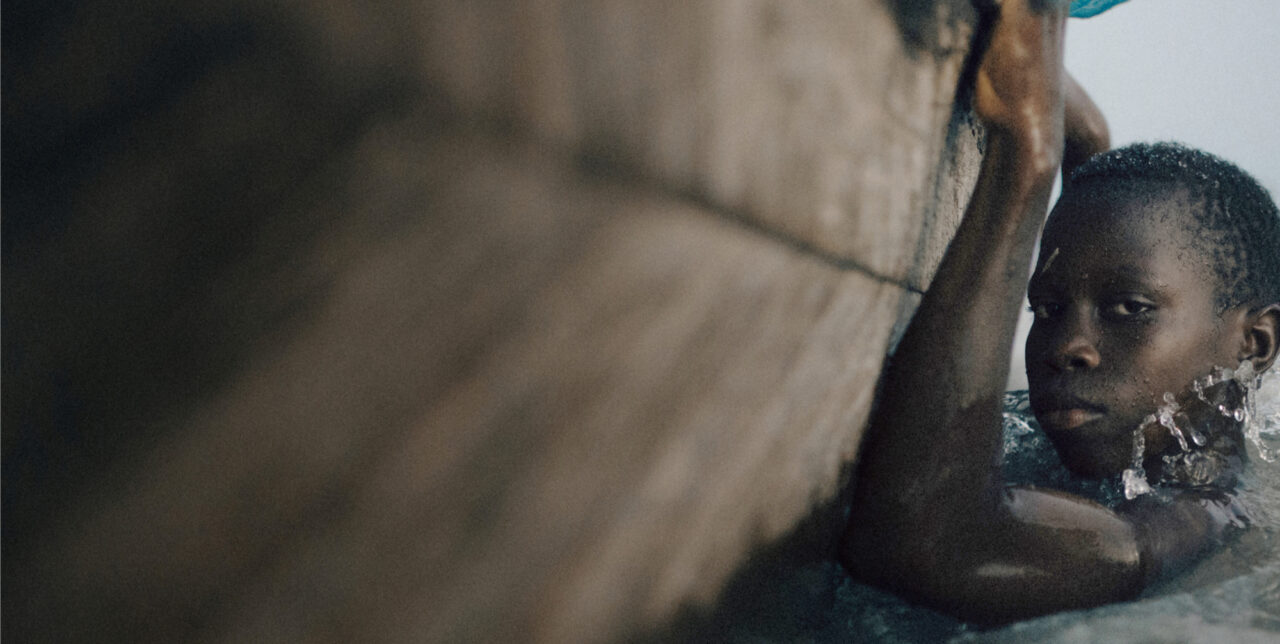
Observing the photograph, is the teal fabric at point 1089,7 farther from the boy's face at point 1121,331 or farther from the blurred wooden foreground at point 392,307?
the blurred wooden foreground at point 392,307

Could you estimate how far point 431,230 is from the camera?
0.37 m

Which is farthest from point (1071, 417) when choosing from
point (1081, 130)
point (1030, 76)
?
point (1081, 130)

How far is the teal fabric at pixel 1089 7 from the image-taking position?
0.95 metres

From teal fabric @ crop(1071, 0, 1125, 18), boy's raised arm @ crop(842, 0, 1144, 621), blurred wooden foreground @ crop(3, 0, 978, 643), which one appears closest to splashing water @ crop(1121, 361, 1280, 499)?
boy's raised arm @ crop(842, 0, 1144, 621)

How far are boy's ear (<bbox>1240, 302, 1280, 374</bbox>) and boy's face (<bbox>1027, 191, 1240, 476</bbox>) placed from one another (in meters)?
0.08

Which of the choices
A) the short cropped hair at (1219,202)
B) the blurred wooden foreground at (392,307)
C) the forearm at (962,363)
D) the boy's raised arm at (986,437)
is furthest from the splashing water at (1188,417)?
the blurred wooden foreground at (392,307)

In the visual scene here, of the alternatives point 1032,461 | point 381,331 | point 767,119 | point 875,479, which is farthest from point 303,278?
point 1032,461

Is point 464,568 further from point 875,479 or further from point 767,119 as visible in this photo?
point 875,479

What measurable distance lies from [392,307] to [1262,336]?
1419 millimetres

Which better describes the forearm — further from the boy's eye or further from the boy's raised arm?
the boy's eye

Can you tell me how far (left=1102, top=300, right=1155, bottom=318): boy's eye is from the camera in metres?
1.06

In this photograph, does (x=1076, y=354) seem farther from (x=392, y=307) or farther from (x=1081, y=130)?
(x=392, y=307)

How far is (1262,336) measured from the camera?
1173 millimetres

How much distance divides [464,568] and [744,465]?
28 cm
